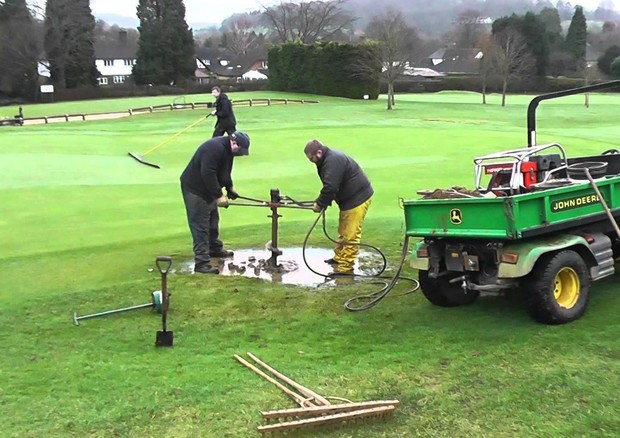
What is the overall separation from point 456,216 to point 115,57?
114 metres

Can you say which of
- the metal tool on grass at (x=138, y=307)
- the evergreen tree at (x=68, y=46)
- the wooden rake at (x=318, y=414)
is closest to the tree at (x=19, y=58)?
the evergreen tree at (x=68, y=46)

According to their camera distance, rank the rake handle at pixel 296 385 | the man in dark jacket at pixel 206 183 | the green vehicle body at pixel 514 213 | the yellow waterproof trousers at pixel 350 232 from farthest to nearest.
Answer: the yellow waterproof trousers at pixel 350 232 → the man in dark jacket at pixel 206 183 → the green vehicle body at pixel 514 213 → the rake handle at pixel 296 385

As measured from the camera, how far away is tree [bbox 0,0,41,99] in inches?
2761

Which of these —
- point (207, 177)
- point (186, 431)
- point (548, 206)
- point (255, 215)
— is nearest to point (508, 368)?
point (548, 206)

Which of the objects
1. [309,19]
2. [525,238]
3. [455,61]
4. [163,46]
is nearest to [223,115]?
[525,238]

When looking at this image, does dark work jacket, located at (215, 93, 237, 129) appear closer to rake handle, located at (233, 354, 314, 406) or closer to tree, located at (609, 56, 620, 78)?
rake handle, located at (233, 354, 314, 406)

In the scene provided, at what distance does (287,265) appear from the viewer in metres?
9.89

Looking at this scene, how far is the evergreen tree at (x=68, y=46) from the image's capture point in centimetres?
7431

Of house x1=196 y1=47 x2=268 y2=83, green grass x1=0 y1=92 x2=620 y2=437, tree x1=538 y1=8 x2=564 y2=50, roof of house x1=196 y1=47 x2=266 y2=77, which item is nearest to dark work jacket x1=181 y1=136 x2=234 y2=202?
green grass x1=0 y1=92 x2=620 y2=437

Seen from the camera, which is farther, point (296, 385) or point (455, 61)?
point (455, 61)

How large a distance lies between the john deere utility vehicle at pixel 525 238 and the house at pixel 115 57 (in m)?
109

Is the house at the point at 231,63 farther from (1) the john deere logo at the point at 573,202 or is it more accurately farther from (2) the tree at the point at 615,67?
(1) the john deere logo at the point at 573,202

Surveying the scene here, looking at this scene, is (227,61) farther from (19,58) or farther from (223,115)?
(223,115)

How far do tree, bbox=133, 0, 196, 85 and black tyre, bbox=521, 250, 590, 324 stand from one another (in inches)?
2990
